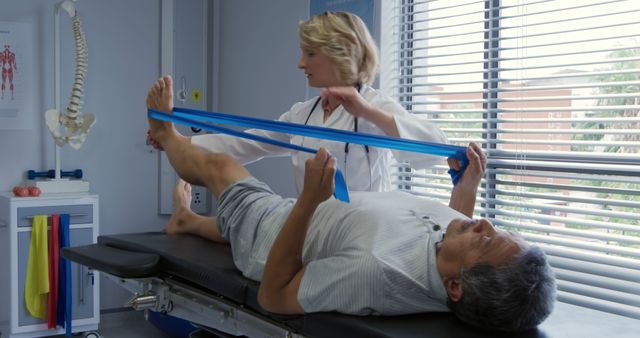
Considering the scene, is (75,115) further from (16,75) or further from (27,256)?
(27,256)

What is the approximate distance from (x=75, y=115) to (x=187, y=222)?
1.44 m

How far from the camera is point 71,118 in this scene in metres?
3.82

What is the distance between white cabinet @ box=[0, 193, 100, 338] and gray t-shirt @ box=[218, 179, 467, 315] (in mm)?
1976

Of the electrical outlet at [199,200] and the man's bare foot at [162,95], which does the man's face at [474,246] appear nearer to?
the man's bare foot at [162,95]

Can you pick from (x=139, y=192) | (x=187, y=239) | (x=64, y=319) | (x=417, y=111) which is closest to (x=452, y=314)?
(x=187, y=239)

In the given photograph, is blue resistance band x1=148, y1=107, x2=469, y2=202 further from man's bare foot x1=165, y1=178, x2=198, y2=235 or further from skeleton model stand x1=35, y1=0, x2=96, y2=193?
skeleton model stand x1=35, y1=0, x2=96, y2=193

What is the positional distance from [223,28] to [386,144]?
2.95 m

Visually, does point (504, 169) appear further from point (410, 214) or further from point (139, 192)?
point (139, 192)

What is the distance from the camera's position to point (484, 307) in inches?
62.4

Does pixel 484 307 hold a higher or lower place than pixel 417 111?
lower

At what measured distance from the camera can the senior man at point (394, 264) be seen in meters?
1.60

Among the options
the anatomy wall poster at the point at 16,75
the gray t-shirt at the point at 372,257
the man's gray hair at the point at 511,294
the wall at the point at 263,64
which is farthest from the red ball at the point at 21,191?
the man's gray hair at the point at 511,294

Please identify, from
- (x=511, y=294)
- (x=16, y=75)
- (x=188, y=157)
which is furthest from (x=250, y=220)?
(x=16, y=75)

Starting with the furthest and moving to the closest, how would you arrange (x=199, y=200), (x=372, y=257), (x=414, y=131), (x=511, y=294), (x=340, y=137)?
1. (x=199, y=200)
2. (x=414, y=131)
3. (x=340, y=137)
4. (x=372, y=257)
5. (x=511, y=294)
